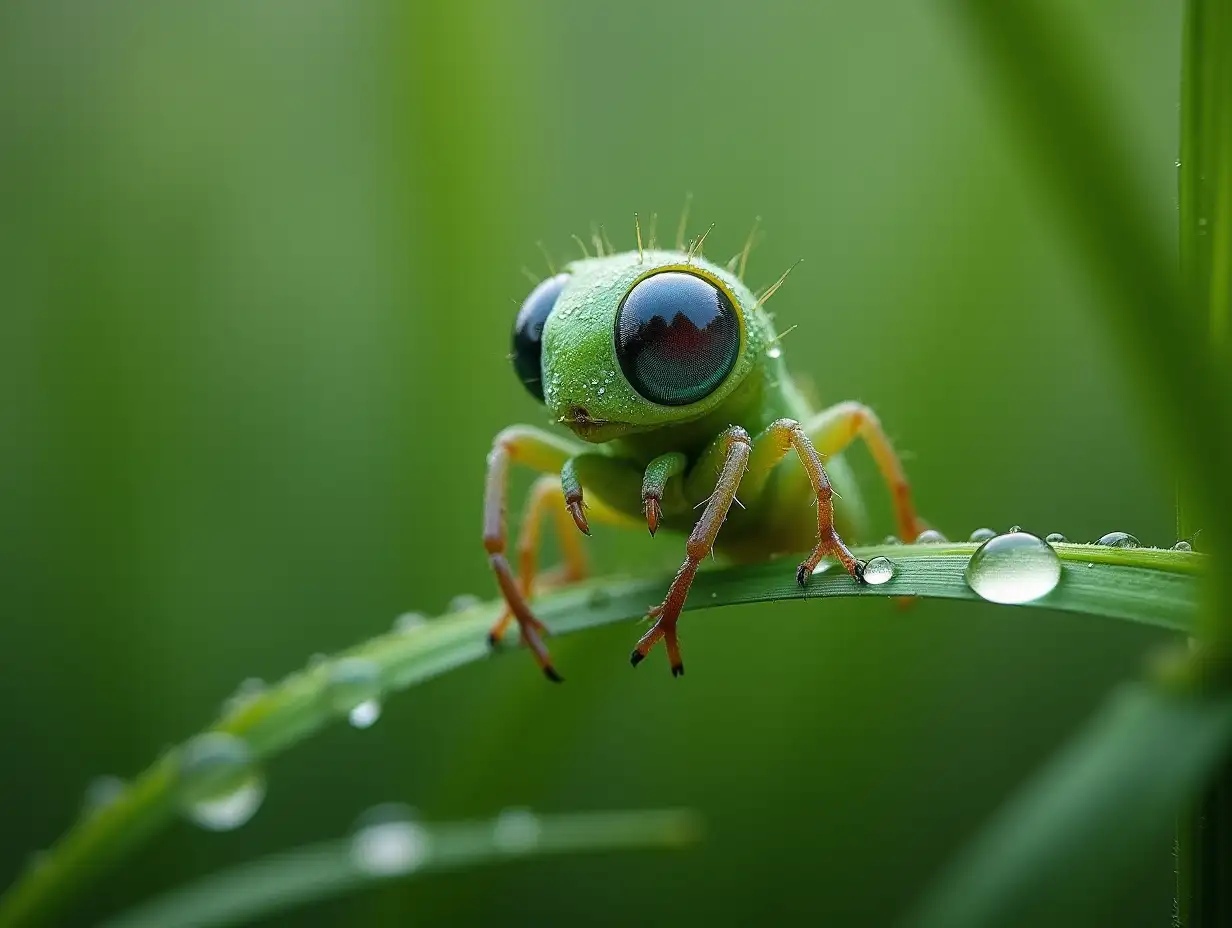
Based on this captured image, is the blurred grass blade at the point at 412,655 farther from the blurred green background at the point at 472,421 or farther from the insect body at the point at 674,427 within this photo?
the blurred green background at the point at 472,421

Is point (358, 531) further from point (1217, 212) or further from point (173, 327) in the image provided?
point (1217, 212)

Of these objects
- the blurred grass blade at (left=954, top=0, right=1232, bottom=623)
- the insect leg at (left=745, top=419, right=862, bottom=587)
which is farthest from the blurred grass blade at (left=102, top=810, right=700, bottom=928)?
the blurred grass blade at (left=954, top=0, right=1232, bottom=623)

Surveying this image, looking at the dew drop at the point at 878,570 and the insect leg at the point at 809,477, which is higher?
the insect leg at the point at 809,477

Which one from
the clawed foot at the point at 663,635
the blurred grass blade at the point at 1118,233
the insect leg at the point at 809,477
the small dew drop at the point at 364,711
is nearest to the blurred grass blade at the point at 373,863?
the small dew drop at the point at 364,711

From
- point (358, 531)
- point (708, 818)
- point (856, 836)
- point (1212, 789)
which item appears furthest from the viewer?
→ point (358, 531)

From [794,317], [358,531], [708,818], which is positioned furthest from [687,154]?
[708,818]

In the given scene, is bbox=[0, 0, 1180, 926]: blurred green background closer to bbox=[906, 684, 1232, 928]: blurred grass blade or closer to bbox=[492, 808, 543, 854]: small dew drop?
bbox=[492, 808, 543, 854]: small dew drop
